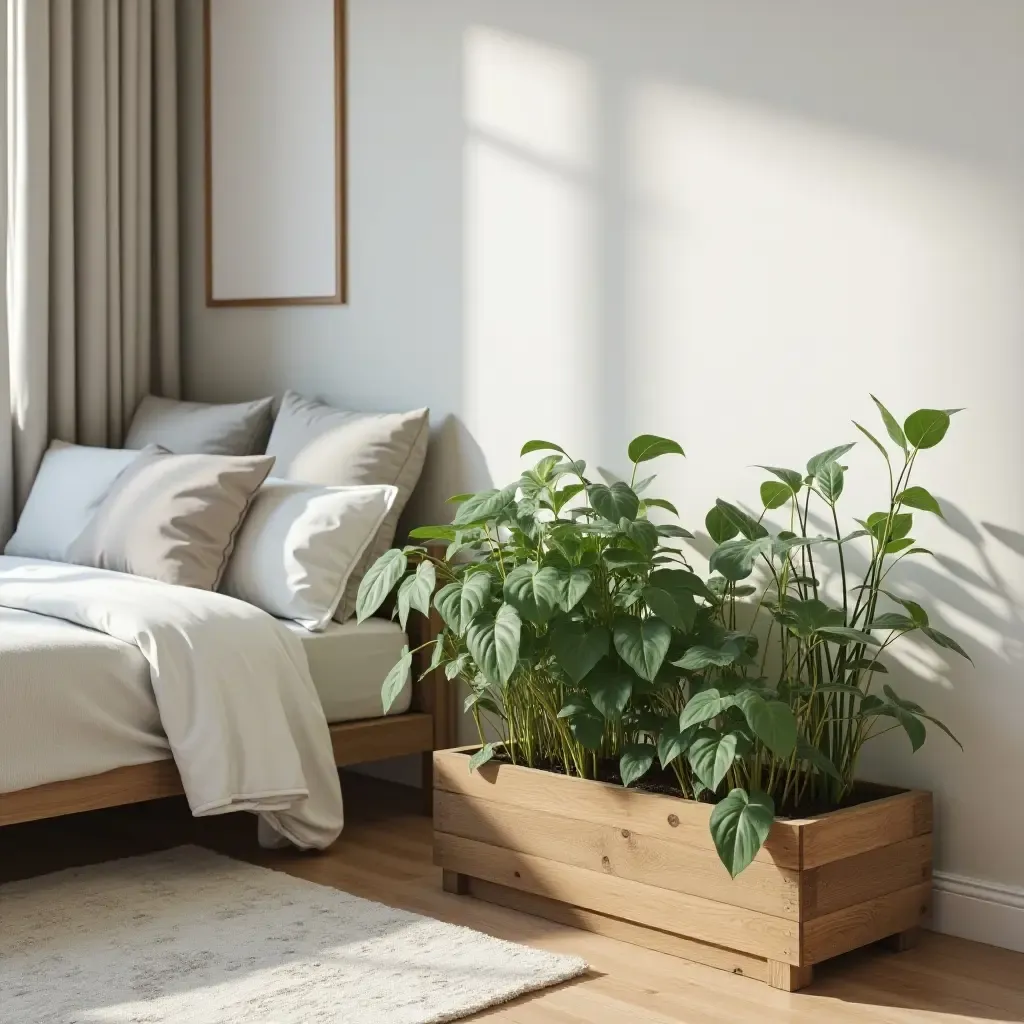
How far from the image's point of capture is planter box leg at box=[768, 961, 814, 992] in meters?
2.43

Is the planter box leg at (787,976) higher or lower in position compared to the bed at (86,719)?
lower

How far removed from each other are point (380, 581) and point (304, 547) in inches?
24.5

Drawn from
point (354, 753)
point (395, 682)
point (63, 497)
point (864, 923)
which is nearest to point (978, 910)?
point (864, 923)

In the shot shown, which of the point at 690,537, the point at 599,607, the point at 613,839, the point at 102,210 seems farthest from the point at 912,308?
the point at 102,210

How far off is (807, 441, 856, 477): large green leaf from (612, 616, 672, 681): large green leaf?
0.39m

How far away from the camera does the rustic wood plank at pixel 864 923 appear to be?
7.99 ft

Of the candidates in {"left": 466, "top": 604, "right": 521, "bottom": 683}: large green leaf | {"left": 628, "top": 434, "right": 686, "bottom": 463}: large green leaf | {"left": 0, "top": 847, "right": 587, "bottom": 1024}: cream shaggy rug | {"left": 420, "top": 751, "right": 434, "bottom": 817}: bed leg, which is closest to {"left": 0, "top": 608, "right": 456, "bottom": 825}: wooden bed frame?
{"left": 420, "top": 751, "right": 434, "bottom": 817}: bed leg

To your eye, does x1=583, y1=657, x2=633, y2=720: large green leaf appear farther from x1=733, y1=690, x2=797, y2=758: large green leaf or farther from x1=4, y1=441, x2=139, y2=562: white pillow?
x1=4, y1=441, x2=139, y2=562: white pillow

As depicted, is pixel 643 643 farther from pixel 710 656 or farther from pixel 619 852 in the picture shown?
pixel 619 852

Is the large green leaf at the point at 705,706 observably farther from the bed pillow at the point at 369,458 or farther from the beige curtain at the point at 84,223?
the beige curtain at the point at 84,223

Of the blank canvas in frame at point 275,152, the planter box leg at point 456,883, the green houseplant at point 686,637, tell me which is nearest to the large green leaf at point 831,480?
the green houseplant at point 686,637

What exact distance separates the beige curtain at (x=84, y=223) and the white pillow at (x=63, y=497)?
16 cm

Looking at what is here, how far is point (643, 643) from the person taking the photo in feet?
8.43

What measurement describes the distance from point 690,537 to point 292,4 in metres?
2.13
